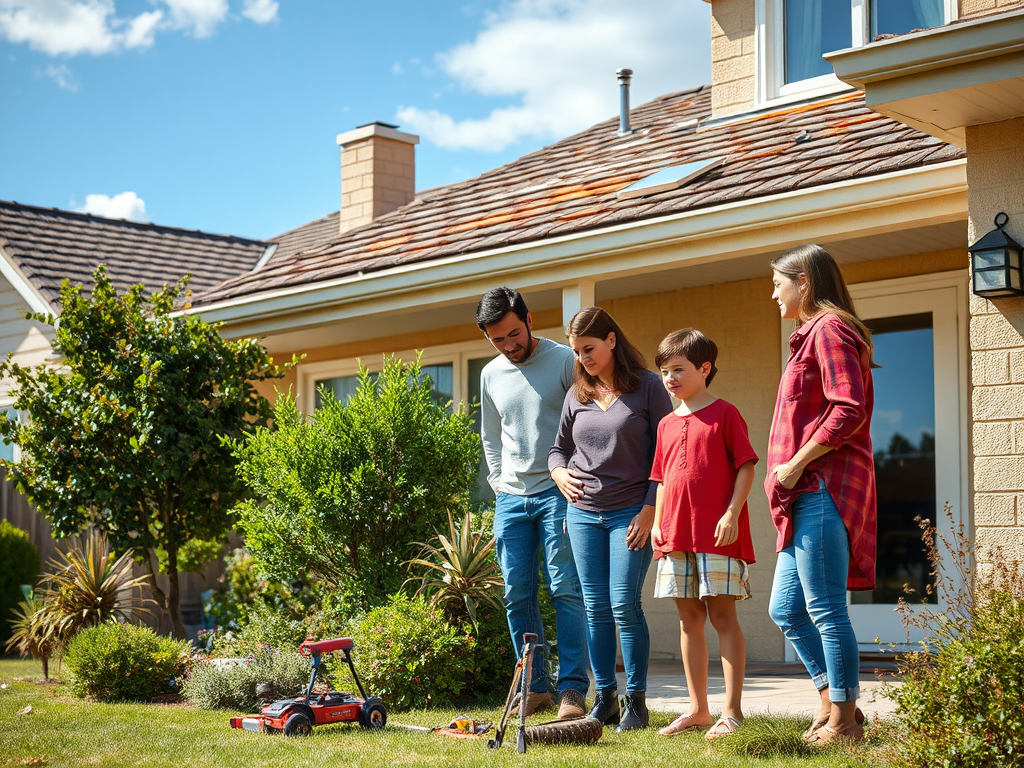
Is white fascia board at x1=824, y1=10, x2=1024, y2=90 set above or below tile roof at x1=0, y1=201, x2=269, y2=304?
below

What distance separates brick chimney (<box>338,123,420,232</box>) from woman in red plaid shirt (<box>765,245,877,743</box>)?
27.6 feet

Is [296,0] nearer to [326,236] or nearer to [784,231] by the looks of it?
[326,236]

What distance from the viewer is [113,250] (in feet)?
51.6

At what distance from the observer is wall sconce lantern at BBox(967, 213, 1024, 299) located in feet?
16.2

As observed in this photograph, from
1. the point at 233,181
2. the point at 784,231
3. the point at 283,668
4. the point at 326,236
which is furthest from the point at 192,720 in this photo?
the point at 233,181

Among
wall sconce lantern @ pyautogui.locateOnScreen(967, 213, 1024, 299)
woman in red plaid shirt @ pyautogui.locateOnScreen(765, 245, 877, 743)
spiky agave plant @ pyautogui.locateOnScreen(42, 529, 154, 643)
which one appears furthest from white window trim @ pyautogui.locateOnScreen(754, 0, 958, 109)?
spiky agave plant @ pyautogui.locateOnScreen(42, 529, 154, 643)

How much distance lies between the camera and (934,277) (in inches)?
284

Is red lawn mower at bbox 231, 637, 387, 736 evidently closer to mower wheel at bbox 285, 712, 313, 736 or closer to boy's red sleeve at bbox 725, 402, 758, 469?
mower wheel at bbox 285, 712, 313, 736

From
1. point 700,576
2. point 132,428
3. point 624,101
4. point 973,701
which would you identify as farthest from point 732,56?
point 973,701

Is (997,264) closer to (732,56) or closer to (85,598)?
(732,56)

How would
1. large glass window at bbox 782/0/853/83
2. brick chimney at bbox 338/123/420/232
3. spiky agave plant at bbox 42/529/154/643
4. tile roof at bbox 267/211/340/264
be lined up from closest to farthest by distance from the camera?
1. spiky agave plant at bbox 42/529/154/643
2. large glass window at bbox 782/0/853/83
3. brick chimney at bbox 338/123/420/232
4. tile roof at bbox 267/211/340/264

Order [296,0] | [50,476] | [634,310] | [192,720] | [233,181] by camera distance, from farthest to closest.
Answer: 1. [233,181]
2. [296,0]
3. [634,310]
4. [50,476]
5. [192,720]

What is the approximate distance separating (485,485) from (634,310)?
222 cm

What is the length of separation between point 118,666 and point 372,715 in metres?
2.26
